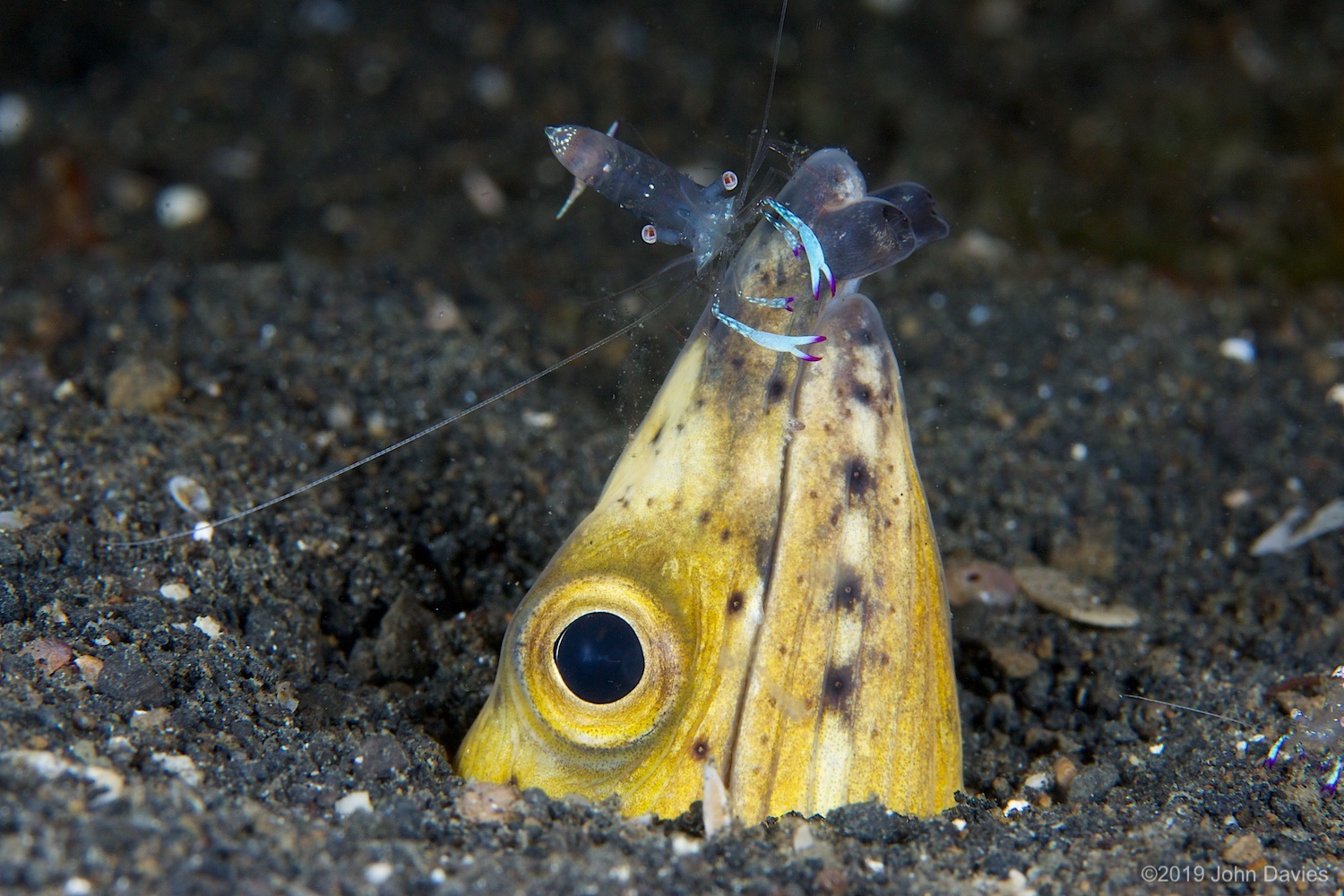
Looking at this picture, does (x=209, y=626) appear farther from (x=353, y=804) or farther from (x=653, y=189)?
(x=653, y=189)

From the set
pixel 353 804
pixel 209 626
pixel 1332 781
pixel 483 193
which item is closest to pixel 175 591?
pixel 209 626

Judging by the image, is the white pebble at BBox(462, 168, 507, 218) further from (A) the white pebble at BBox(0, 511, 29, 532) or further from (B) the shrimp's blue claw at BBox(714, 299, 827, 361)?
(B) the shrimp's blue claw at BBox(714, 299, 827, 361)

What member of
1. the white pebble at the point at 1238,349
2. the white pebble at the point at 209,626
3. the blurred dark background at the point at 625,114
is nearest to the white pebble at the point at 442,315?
the blurred dark background at the point at 625,114

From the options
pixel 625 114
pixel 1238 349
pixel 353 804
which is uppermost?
pixel 625 114

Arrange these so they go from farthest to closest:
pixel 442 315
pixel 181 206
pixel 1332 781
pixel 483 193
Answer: pixel 483 193
pixel 181 206
pixel 442 315
pixel 1332 781

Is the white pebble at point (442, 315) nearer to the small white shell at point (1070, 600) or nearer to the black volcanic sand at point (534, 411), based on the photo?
the black volcanic sand at point (534, 411)

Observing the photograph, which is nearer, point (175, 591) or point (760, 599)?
point (760, 599)
